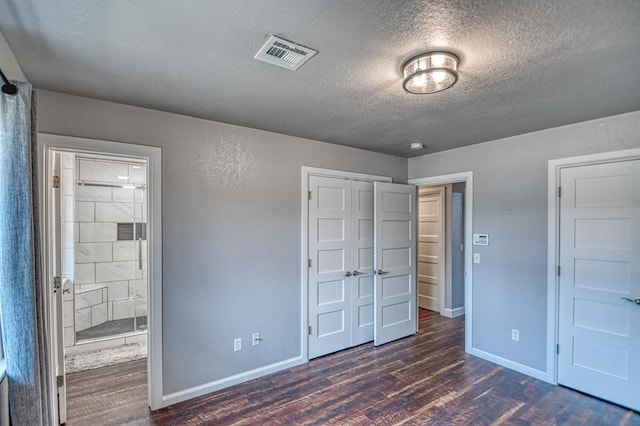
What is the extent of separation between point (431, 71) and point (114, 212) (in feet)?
14.3

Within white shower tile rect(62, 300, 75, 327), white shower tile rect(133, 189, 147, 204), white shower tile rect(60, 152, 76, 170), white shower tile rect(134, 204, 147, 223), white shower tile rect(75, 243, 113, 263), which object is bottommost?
white shower tile rect(62, 300, 75, 327)

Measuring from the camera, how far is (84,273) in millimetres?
4055

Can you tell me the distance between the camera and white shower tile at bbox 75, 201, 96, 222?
405 centimetres

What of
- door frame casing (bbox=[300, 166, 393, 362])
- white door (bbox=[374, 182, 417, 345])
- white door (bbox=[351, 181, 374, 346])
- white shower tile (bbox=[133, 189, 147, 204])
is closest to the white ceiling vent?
door frame casing (bbox=[300, 166, 393, 362])

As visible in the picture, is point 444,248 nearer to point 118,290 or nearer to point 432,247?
point 432,247

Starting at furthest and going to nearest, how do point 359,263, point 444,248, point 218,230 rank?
point 444,248
point 359,263
point 218,230

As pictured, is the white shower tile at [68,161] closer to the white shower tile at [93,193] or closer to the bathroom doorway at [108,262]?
the bathroom doorway at [108,262]

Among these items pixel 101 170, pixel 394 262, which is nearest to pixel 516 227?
pixel 394 262

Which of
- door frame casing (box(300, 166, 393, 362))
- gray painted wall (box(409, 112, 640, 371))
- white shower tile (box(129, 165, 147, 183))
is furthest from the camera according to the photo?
white shower tile (box(129, 165, 147, 183))

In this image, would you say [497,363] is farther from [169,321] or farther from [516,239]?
[169,321]

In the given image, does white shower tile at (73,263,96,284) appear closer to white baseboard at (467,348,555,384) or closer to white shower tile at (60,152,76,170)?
white shower tile at (60,152,76,170)

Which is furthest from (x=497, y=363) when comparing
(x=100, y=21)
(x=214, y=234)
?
(x=100, y=21)

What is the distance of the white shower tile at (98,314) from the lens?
4.02m

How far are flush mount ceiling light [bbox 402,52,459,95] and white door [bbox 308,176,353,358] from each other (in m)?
1.84
